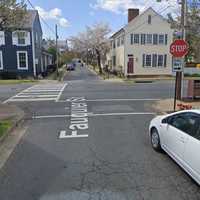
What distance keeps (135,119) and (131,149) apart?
3.80 meters

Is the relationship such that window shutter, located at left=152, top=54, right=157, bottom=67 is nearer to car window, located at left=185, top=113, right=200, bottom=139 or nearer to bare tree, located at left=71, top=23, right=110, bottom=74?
bare tree, located at left=71, top=23, right=110, bottom=74

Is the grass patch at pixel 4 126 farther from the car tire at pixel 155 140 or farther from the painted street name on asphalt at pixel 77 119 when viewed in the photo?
the car tire at pixel 155 140

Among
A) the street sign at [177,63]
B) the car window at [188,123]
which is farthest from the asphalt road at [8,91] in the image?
the car window at [188,123]

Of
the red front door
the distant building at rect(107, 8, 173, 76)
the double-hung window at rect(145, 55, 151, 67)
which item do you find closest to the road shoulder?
the red front door

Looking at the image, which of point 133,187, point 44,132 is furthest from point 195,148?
point 44,132

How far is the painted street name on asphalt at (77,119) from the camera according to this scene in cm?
842

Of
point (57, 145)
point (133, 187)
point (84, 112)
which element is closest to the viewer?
point (133, 187)

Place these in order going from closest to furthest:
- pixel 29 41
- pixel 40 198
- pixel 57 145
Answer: pixel 40 198, pixel 57 145, pixel 29 41

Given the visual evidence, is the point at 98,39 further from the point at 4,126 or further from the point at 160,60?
the point at 4,126

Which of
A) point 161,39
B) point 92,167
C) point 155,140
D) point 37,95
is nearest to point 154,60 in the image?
point 161,39

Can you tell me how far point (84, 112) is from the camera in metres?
12.1

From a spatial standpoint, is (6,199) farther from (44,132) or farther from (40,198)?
(44,132)

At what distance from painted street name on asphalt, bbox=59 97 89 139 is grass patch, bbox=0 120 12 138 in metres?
1.90

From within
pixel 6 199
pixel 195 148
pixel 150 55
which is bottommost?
pixel 6 199
